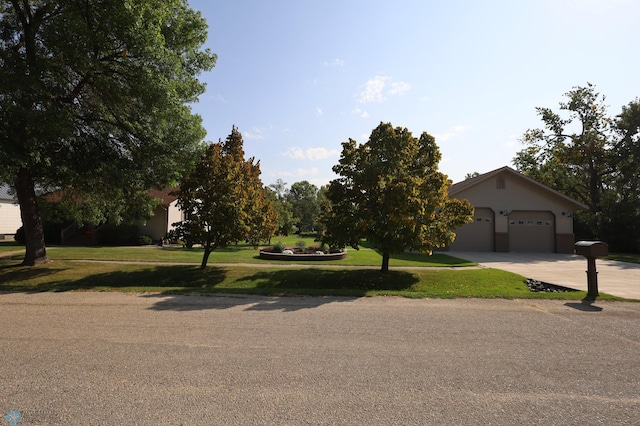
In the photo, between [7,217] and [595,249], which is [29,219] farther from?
[7,217]

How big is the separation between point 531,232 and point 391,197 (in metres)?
19.7

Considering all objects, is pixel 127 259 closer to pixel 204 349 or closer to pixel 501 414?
pixel 204 349

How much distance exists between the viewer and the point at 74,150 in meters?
13.0

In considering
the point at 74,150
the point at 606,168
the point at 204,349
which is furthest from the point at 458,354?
the point at 606,168

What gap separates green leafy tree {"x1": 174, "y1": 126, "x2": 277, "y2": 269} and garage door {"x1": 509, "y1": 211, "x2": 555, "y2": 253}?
65.9 feet

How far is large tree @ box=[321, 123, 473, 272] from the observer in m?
10.9

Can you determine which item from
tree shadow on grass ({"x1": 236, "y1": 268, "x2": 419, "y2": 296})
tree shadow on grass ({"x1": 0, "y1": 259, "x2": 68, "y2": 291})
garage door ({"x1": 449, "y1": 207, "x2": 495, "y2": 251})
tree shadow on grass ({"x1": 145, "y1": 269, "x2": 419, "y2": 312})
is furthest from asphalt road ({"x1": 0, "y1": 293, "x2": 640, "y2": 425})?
garage door ({"x1": 449, "y1": 207, "x2": 495, "y2": 251})

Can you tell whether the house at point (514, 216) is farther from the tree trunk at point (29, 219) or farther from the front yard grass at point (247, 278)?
the tree trunk at point (29, 219)

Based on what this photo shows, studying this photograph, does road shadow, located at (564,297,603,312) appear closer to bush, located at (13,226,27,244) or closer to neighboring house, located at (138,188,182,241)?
neighboring house, located at (138,188,182,241)

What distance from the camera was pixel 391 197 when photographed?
10555 millimetres

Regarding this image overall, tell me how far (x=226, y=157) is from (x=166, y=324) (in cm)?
823

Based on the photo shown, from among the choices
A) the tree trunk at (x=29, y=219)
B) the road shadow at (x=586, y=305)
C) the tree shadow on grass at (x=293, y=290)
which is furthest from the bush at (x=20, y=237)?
the road shadow at (x=586, y=305)

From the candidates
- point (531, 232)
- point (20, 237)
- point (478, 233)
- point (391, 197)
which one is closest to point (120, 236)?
point (20, 237)

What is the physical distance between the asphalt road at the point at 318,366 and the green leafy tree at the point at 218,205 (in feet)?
17.7
